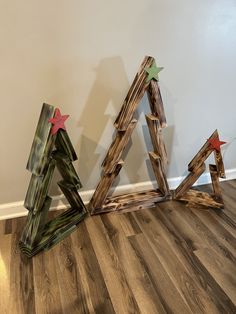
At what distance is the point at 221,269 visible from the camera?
4.98ft

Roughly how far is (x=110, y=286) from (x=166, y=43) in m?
1.51

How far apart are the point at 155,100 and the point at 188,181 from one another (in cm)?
70

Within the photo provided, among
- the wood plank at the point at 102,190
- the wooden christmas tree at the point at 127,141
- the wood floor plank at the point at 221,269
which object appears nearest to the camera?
the wood floor plank at the point at 221,269

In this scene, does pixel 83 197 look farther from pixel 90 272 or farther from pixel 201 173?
pixel 201 173

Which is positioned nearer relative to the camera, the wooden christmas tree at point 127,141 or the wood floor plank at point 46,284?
the wood floor plank at point 46,284

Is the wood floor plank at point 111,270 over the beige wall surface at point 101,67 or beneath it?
beneath

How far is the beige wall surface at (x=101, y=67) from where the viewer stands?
1526 mm

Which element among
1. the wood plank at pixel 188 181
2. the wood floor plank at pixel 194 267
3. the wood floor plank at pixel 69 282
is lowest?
the wood floor plank at pixel 69 282

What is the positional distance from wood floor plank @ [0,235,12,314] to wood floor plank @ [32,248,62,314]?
0.45 feet

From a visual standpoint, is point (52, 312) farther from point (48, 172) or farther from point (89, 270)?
point (48, 172)

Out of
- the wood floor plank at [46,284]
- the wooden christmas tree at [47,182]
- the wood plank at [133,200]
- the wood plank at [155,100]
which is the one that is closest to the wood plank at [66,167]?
the wooden christmas tree at [47,182]

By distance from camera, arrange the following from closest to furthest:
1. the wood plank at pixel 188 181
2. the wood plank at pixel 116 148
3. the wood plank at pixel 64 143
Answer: the wood plank at pixel 64 143 < the wood plank at pixel 116 148 < the wood plank at pixel 188 181

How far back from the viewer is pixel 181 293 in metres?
1.37

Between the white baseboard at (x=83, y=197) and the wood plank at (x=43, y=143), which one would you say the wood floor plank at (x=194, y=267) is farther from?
the wood plank at (x=43, y=143)
